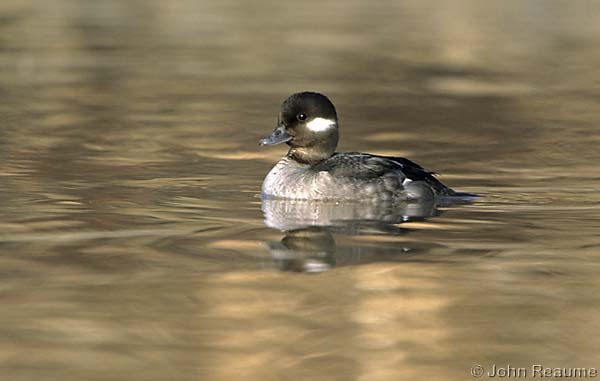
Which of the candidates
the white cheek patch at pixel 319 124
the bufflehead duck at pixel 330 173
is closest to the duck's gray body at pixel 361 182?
the bufflehead duck at pixel 330 173

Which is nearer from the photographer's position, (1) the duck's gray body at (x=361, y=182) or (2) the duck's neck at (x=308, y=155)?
(1) the duck's gray body at (x=361, y=182)

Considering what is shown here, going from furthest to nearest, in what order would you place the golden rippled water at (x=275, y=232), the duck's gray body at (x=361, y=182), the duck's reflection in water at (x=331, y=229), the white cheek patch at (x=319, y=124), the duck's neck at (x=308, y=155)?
the duck's neck at (x=308, y=155) → the white cheek patch at (x=319, y=124) → the duck's gray body at (x=361, y=182) → the duck's reflection in water at (x=331, y=229) → the golden rippled water at (x=275, y=232)

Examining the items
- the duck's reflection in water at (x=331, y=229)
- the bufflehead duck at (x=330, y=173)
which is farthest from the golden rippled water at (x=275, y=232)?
the bufflehead duck at (x=330, y=173)

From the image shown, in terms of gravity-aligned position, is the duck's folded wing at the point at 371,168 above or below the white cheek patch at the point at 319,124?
below

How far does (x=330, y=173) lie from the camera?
40.3 feet

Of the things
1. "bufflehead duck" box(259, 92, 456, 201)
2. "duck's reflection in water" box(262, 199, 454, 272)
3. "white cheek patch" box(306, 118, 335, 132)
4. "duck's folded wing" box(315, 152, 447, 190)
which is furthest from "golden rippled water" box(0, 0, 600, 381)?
"white cheek patch" box(306, 118, 335, 132)

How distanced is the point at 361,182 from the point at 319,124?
33.7 inches

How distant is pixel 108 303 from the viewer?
27.9ft

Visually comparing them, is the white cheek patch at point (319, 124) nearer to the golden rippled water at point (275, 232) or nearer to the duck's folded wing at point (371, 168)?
the duck's folded wing at point (371, 168)

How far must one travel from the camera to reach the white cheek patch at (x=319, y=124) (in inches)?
504

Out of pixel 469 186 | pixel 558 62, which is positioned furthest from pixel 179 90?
pixel 469 186

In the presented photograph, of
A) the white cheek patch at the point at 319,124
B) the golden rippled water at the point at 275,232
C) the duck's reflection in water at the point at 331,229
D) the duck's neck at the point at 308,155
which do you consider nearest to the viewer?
the golden rippled water at the point at 275,232

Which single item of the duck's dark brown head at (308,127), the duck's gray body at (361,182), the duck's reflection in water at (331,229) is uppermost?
the duck's dark brown head at (308,127)

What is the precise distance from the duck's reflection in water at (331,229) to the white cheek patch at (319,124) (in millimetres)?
781
